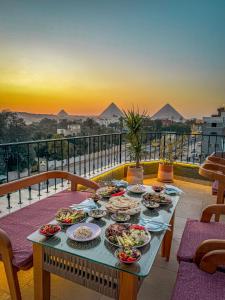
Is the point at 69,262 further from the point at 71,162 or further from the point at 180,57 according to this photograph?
the point at 180,57

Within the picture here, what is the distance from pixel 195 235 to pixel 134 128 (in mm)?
2939

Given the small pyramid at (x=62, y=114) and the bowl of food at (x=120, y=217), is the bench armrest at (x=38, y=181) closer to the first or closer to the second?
the bowl of food at (x=120, y=217)

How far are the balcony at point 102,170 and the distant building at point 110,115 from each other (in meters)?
0.41

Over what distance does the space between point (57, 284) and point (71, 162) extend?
2.30 meters

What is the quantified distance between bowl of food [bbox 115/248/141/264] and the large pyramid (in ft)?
15.1

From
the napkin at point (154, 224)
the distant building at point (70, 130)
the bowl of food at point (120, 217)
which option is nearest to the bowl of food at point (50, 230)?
the bowl of food at point (120, 217)

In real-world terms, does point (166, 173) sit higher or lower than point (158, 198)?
lower

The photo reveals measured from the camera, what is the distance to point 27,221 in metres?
1.87

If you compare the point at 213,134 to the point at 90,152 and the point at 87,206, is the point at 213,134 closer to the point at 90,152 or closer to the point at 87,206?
the point at 90,152

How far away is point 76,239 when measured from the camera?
49.3 inches

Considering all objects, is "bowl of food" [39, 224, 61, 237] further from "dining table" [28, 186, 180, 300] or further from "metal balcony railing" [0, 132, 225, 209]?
"metal balcony railing" [0, 132, 225, 209]

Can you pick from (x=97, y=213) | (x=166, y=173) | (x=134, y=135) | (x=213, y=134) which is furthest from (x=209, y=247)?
(x=213, y=134)

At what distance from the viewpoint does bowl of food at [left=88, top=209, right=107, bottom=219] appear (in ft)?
5.03

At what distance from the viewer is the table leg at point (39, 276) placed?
1285 millimetres
